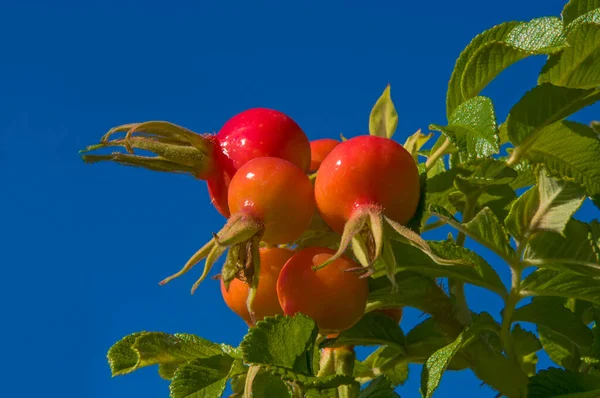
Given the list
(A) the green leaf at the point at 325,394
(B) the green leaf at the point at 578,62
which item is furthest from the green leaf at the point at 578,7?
(A) the green leaf at the point at 325,394

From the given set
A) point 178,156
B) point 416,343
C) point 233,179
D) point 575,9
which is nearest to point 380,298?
point 416,343

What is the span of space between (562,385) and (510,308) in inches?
7.5

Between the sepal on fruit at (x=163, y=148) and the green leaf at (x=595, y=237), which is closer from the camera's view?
the green leaf at (x=595, y=237)

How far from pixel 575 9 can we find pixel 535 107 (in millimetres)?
274

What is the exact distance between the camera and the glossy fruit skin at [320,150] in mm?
1773

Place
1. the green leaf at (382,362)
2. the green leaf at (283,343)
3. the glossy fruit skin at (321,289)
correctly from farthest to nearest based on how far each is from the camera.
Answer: the green leaf at (382,362), the glossy fruit skin at (321,289), the green leaf at (283,343)

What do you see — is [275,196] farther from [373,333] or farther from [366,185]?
[373,333]

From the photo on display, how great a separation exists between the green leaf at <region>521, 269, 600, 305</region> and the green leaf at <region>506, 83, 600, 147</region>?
11.0 inches

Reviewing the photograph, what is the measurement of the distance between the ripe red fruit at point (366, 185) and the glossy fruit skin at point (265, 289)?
0.69 feet

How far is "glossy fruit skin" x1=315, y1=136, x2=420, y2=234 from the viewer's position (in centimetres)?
138

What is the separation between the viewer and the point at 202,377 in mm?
1513

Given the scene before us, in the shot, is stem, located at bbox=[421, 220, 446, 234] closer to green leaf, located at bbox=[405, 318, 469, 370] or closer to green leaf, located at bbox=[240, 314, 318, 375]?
green leaf, located at bbox=[405, 318, 469, 370]

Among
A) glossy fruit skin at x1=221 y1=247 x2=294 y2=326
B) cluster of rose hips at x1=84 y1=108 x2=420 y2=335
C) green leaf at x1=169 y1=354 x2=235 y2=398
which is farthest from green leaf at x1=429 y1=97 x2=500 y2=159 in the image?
green leaf at x1=169 y1=354 x2=235 y2=398

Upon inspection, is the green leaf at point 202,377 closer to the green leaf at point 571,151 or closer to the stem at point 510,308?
the stem at point 510,308
